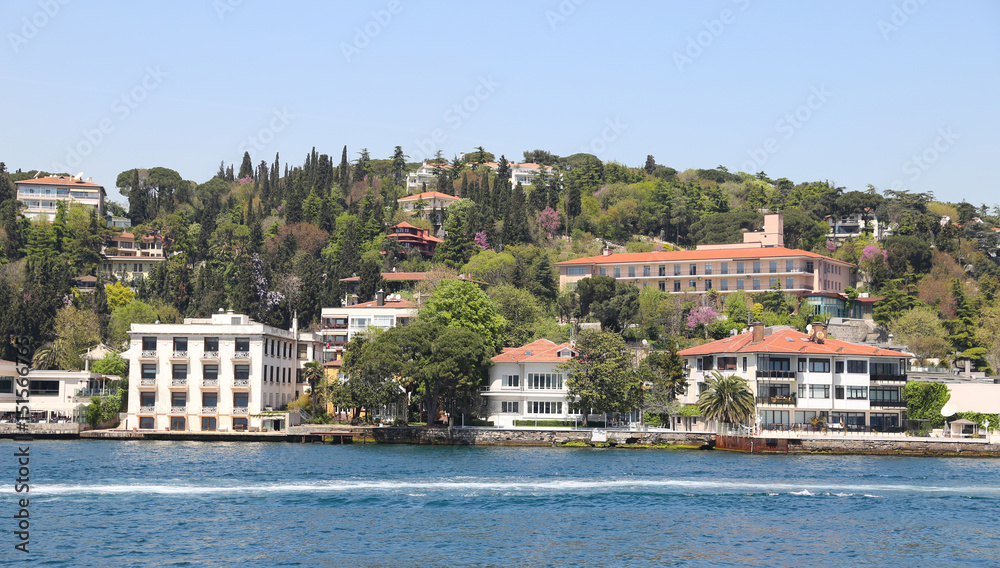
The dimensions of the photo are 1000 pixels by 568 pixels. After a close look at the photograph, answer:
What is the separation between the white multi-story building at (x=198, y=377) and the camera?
7294 centimetres

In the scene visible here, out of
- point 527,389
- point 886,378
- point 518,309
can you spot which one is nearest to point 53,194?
point 518,309

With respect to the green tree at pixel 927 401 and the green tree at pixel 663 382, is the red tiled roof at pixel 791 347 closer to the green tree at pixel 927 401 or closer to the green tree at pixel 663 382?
the green tree at pixel 927 401

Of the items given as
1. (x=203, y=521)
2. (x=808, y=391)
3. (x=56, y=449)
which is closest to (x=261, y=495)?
(x=203, y=521)

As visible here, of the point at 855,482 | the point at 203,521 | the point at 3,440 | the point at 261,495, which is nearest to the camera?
the point at 203,521

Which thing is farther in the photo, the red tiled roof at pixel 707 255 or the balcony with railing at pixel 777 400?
the red tiled roof at pixel 707 255

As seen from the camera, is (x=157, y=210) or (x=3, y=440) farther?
(x=157, y=210)

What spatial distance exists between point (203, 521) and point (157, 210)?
4900 inches

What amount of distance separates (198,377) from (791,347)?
132 ft

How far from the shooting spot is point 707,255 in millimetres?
108938

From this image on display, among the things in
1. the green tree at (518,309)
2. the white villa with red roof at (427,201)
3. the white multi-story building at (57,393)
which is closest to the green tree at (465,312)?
the green tree at (518,309)

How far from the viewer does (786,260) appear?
10606cm

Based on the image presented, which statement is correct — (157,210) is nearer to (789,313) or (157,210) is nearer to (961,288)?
(789,313)

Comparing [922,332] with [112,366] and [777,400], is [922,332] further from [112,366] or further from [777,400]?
[112,366]

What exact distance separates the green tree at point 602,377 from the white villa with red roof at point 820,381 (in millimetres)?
5297
